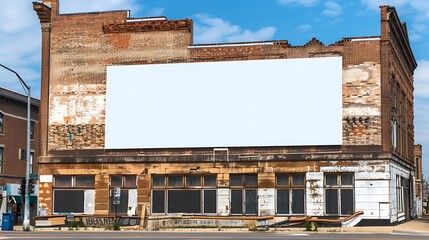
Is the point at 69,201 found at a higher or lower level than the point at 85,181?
lower

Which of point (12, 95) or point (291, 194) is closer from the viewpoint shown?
point (291, 194)

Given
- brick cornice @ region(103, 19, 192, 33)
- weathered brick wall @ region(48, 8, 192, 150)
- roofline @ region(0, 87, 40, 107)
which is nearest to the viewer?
brick cornice @ region(103, 19, 192, 33)

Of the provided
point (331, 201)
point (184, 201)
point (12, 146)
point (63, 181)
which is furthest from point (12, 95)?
point (331, 201)

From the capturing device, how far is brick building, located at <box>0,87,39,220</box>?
193 feet

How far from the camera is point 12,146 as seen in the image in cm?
6066

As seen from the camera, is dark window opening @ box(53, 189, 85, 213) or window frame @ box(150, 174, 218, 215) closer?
window frame @ box(150, 174, 218, 215)

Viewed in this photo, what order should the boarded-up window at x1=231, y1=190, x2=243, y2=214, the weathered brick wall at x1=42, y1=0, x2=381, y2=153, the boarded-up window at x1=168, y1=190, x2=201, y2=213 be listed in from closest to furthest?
the boarded-up window at x1=231, y1=190, x2=243, y2=214, the boarded-up window at x1=168, y1=190, x2=201, y2=213, the weathered brick wall at x1=42, y1=0, x2=381, y2=153

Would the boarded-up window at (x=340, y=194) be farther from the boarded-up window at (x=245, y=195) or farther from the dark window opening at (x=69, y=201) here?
the dark window opening at (x=69, y=201)

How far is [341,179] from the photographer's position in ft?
154

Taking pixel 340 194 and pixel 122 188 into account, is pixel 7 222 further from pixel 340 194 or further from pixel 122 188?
pixel 340 194

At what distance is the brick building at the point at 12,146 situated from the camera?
58.9 metres

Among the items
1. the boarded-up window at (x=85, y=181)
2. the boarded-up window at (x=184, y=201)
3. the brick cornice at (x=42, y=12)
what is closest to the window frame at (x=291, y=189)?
the boarded-up window at (x=184, y=201)

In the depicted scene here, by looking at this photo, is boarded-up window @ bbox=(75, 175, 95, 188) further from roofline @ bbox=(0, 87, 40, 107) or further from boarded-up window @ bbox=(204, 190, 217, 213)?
roofline @ bbox=(0, 87, 40, 107)

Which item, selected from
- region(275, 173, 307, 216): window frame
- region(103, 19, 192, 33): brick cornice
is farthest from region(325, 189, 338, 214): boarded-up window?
region(103, 19, 192, 33): brick cornice
